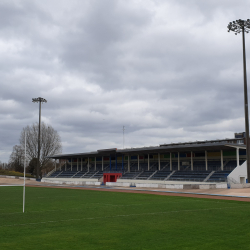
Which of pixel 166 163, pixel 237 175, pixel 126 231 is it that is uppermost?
pixel 166 163

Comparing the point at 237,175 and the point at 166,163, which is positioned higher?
the point at 166,163

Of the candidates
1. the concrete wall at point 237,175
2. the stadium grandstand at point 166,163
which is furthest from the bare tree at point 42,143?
the concrete wall at point 237,175

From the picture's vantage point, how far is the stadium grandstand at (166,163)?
50344 mm

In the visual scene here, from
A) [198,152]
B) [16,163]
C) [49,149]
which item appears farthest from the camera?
[16,163]

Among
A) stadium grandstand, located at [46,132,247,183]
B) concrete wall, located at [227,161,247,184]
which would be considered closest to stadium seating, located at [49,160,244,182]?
stadium grandstand, located at [46,132,247,183]

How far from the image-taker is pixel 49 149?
90750 millimetres

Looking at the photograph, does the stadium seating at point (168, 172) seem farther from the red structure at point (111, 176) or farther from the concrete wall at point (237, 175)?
the red structure at point (111, 176)

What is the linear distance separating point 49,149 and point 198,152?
161ft

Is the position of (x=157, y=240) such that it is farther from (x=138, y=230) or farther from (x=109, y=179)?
(x=109, y=179)

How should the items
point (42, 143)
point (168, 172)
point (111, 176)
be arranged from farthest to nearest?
point (42, 143), point (111, 176), point (168, 172)

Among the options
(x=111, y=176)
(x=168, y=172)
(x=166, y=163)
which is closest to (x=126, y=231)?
(x=168, y=172)

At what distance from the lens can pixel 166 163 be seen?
6362 centimetres

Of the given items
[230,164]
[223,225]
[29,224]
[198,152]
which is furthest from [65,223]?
A: [198,152]

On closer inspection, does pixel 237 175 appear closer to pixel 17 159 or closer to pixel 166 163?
pixel 166 163
